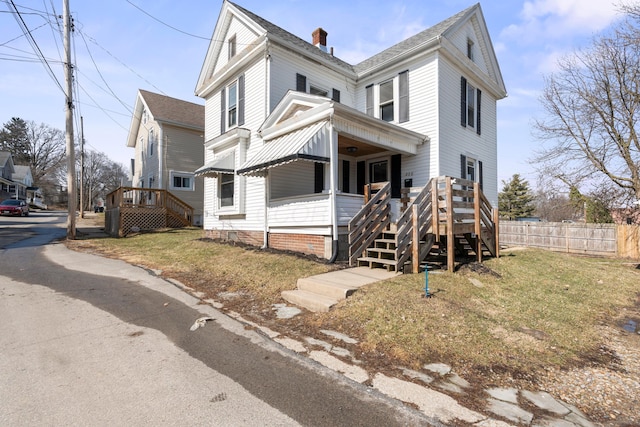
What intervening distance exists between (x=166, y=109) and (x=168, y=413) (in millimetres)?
23736

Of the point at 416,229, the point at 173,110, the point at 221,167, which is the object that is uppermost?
the point at 173,110

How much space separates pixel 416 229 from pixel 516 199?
48687 mm

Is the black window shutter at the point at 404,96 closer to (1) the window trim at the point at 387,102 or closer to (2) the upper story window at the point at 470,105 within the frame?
(1) the window trim at the point at 387,102

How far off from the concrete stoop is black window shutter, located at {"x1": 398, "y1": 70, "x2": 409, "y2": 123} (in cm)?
746

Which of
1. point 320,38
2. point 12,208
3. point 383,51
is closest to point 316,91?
point 383,51

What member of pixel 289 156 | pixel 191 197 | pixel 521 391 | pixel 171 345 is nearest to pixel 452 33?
pixel 289 156

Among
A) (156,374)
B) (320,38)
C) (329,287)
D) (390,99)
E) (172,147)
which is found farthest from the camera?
(172,147)

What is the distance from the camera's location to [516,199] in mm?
47344

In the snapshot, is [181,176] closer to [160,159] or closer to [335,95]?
[160,159]

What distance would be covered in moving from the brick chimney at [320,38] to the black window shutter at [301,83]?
5.24 m

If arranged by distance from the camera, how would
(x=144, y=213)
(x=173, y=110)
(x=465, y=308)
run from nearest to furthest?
(x=465, y=308)
(x=144, y=213)
(x=173, y=110)

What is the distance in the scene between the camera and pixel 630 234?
14.9 meters

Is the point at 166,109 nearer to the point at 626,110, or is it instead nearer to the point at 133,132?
the point at 133,132

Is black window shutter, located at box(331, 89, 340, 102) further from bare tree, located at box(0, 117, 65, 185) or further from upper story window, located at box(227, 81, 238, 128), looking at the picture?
bare tree, located at box(0, 117, 65, 185)
